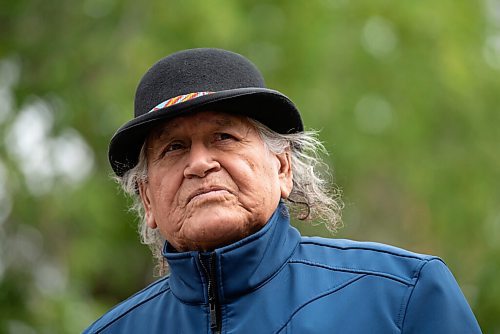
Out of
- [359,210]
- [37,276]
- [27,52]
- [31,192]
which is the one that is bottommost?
[359,210]

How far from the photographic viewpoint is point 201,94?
300 cm

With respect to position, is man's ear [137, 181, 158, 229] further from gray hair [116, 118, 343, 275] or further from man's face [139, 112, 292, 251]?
man's face [139, 112, 292, 251]

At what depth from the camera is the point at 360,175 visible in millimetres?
10711

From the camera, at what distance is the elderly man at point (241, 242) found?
284 centimetres

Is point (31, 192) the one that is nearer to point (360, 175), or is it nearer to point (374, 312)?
point (360, 175)

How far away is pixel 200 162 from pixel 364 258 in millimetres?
561

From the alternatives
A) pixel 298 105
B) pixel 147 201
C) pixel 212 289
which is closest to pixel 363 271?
pixel 212 289

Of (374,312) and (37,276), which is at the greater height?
(374,312)

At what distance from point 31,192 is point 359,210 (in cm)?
451

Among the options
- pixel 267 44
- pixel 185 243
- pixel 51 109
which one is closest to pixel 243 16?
pixel 267 44

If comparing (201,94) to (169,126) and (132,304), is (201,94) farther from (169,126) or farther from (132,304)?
(132,304)

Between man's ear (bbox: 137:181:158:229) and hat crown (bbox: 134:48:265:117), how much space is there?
0.28m

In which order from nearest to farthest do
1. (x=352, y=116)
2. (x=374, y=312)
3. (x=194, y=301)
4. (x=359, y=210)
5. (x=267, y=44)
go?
(x=374, y=312)
(x=194, y=301)
(x=267, y=44)
(x=352, y=116)
(x=359, y=210)

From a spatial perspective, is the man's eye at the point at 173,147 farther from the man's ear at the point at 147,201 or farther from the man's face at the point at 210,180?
the man's ear at the point at 147,201
